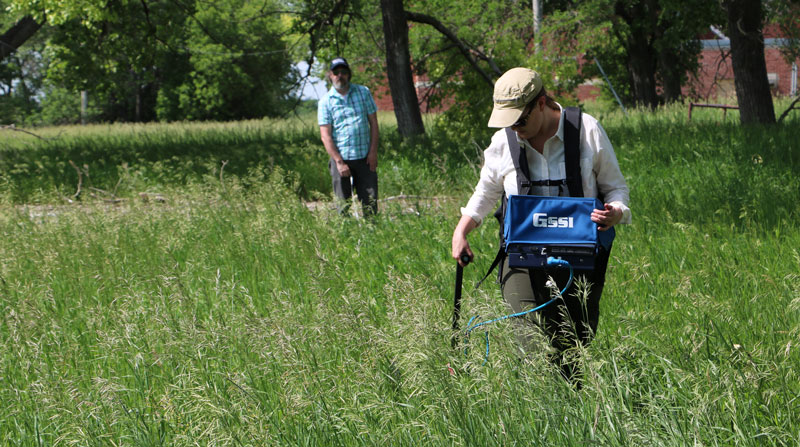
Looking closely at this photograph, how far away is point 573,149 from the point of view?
10.7 feet

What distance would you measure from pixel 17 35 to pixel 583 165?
58.3ft

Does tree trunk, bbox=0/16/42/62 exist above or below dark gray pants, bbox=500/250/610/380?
above

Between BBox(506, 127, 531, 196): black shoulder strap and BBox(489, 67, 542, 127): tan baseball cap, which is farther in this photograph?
BBox(506, 127, 531, 196): black shoulder strap

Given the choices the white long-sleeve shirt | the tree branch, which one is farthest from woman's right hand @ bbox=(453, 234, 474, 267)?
the tree branch

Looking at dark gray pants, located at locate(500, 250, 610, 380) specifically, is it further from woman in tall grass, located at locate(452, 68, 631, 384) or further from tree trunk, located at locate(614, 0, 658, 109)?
→ tree trunk, located at locate(614, 0, 658, 109)

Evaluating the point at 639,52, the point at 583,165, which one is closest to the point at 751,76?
the point at 583,165

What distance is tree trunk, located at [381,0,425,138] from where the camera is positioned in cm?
1466

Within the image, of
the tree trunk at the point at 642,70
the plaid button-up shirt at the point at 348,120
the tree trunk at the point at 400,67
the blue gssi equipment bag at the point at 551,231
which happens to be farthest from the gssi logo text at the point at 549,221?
the tree trunk at the point at 642,70

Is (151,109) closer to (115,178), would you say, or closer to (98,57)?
(98,57)

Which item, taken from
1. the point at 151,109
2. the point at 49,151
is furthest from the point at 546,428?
the point at 151,109

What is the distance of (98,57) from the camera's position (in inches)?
754

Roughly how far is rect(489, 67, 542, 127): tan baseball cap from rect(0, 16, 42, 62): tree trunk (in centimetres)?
1666

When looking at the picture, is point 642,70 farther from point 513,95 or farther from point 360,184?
point 513,95

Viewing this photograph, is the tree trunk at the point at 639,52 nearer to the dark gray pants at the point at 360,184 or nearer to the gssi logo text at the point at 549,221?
the dark gray pants at the point at 360,184
